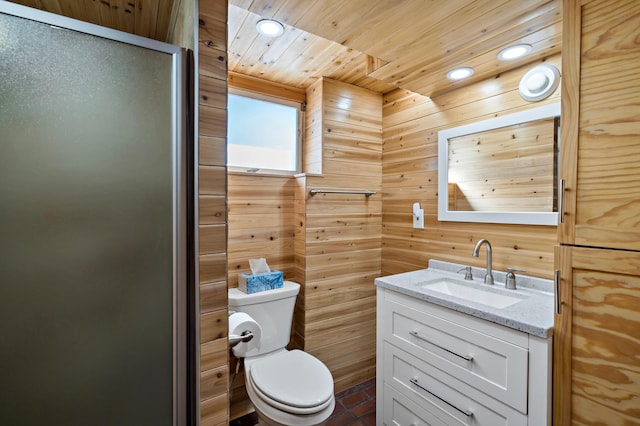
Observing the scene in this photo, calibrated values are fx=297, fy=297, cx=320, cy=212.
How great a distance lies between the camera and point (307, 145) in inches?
90.8

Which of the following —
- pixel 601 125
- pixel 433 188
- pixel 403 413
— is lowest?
pixel 403 413

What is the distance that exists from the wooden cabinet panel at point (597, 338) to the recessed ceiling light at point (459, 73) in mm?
1122

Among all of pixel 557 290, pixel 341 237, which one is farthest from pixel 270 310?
pixel 557 290

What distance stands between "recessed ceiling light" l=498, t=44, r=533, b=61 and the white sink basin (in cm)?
121

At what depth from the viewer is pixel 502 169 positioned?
173 centimetres

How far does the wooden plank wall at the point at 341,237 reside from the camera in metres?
2.12

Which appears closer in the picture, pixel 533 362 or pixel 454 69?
pixel 533 362

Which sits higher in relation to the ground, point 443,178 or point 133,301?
point 443,178

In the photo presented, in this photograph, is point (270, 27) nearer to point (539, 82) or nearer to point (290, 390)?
point (539, 82)

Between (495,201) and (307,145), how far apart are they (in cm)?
134

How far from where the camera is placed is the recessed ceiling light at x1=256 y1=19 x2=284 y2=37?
4.86ft

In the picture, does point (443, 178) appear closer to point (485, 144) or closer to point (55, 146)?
point (485, 144)

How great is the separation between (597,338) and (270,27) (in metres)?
1.89

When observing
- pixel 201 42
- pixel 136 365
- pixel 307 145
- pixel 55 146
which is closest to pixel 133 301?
pixel 136 365
